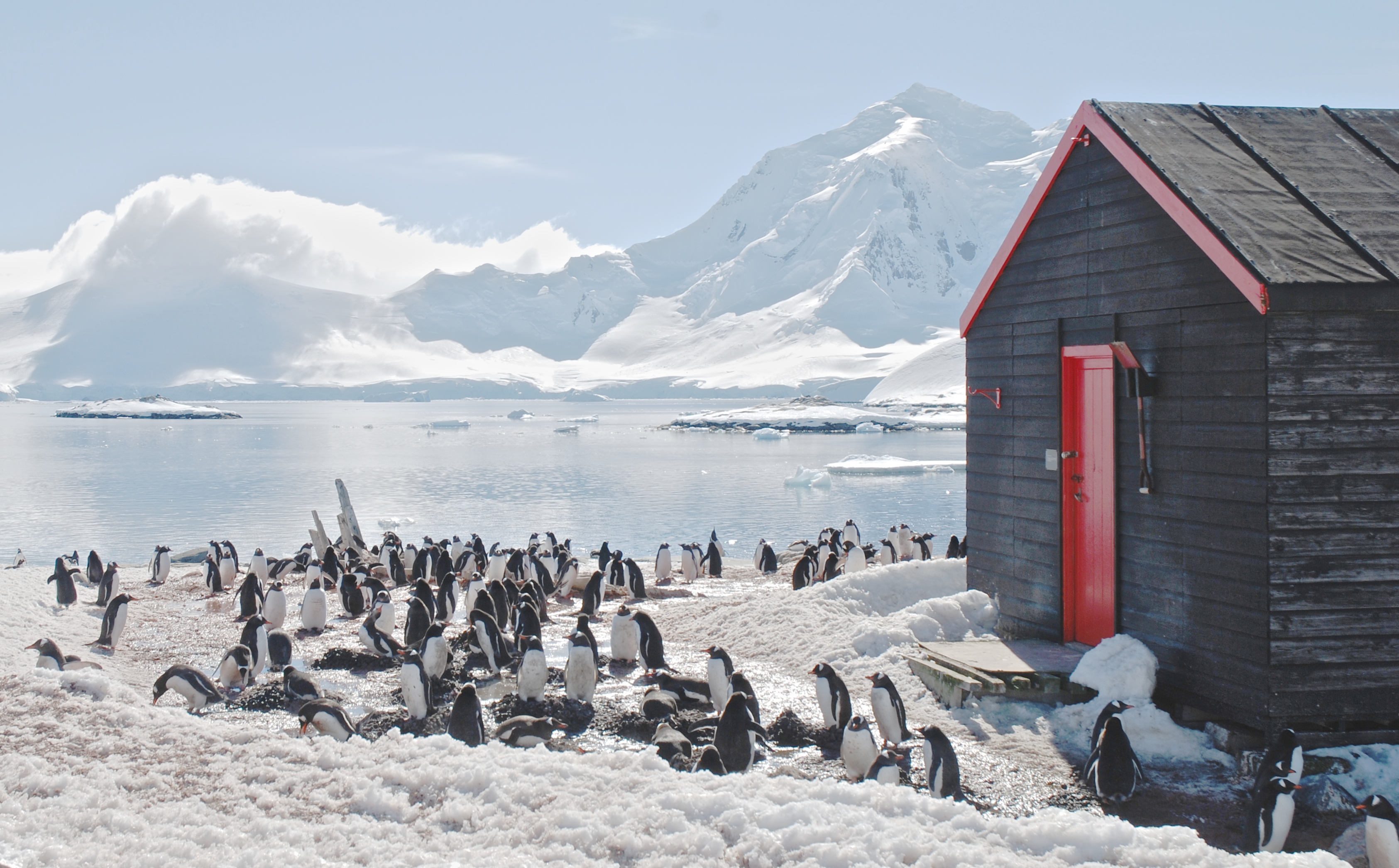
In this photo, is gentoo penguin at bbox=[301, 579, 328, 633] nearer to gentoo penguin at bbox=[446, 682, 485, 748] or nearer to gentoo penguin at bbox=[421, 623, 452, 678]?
gentoo penguin at bbox=[421, 623, 452, 678]

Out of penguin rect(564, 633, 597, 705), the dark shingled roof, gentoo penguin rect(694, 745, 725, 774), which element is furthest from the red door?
penguin rect(564, 633, 597, 705)

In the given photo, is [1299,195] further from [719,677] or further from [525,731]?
[525,731]

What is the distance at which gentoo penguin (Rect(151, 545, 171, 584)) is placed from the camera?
1745 cm

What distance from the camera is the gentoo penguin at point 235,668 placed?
9.56 meters

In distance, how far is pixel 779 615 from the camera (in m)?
11.1

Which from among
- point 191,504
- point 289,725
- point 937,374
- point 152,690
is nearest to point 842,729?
point 289,725

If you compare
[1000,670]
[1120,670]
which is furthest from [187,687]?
[1120,670]

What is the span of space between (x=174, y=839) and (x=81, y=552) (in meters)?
25.0

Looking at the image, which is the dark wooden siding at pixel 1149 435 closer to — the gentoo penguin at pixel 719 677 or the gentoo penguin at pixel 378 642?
the gentoo penguin at pixel 719 677

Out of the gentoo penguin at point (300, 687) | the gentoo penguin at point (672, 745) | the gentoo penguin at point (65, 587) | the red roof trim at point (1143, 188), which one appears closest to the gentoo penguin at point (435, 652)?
A: the gentoo penguin at point (300, 687)

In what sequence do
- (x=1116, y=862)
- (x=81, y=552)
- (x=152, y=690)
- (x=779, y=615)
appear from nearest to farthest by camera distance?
1. (x=1116, y=862)
2. (x=152, y=690)
3. (x=779, y=615)
4. (x=81, y=552)

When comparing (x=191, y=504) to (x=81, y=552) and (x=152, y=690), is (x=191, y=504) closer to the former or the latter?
(x=81, y=552)

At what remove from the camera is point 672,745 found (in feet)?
22.5

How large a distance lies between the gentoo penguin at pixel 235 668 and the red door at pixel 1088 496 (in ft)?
24.8
